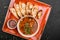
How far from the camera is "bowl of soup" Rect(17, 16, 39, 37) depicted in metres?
1.42

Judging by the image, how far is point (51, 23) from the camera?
1475mm

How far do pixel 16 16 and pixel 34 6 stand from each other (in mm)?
169

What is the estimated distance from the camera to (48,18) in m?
1.46

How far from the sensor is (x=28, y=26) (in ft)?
4.68

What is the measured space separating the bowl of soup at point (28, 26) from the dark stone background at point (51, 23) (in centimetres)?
8

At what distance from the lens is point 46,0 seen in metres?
1.45

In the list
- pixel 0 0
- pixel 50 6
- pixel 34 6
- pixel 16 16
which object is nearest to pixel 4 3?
pixel 0 0

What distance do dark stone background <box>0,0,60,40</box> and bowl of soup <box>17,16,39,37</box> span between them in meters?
0.08

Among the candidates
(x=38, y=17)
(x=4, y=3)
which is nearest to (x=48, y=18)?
(x=38, y=17)

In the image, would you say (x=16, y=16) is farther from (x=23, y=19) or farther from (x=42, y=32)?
(x=42, y=32)

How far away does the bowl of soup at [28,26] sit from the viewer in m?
1.42

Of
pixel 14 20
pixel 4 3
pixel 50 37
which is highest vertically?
pixel 4 3

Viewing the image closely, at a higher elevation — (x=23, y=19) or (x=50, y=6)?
(x=50, y=6)

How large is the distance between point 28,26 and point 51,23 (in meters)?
0.20
